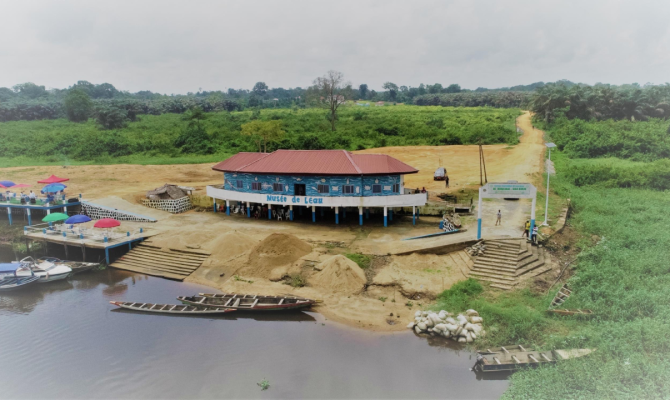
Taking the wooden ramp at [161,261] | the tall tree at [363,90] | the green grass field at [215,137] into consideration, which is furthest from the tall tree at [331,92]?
the tall tree at [363,90]

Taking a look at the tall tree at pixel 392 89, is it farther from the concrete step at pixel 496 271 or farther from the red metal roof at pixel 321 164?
the concrete step at pixel 496 271

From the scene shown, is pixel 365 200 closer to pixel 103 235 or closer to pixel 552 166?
pixel 103 235

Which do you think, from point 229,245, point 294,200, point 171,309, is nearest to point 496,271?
point 294,200

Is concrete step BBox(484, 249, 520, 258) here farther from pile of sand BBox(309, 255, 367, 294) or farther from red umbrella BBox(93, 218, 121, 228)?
red umbrella BBox(93, 218, 121, 228)

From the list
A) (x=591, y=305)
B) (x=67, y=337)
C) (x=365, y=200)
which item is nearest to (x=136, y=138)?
(x=365, y=200)

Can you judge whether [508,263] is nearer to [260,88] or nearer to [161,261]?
[161,261]
